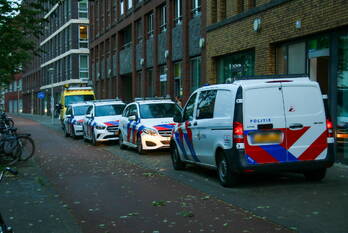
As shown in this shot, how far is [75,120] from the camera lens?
86.5 feet

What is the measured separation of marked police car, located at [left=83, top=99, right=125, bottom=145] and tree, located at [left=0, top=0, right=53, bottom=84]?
358cm

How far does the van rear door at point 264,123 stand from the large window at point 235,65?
8673mm

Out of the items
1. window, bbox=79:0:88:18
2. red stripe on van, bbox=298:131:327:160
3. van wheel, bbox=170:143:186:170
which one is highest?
window, bbox=79:0:88:18

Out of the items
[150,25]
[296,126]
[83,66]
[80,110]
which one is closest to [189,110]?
[296,126]

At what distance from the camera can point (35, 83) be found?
3374 inches

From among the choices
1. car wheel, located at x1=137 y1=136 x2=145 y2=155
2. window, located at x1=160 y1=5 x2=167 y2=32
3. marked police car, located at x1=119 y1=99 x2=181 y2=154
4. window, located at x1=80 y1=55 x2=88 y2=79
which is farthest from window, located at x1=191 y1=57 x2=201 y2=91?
window, located at x1=80 y1=55 x2=88 y2=79

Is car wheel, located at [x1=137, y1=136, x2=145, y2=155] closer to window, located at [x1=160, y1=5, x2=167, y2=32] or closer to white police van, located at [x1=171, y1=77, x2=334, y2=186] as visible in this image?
white police van, located at [x1=171, y1=77, x2=334, y2=186]

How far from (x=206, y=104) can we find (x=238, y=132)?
1736 millimetres

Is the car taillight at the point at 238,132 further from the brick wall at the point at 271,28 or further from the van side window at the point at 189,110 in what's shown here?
the brick wall at the point at 271,28

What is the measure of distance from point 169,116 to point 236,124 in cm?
820

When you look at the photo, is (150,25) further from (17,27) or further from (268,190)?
(268,190)

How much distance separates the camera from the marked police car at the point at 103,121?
2125 cm

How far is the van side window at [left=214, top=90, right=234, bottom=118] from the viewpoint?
9.70 meters

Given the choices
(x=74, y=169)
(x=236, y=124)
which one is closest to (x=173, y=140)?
(x=74, y=169)
